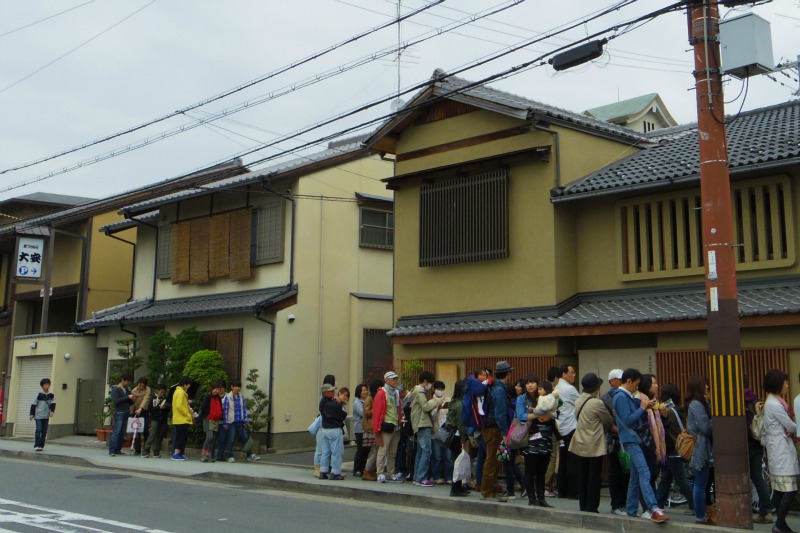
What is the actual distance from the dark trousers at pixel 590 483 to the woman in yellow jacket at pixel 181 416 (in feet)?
35.4

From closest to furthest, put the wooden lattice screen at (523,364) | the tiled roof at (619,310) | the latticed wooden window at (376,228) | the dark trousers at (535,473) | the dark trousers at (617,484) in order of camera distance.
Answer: the dark trousers at (617,484), the dark trousers at (535,473), the tiled roof at (619,310), the wooden lattice screen at (523,364), the latticed wooden window at (376,228)

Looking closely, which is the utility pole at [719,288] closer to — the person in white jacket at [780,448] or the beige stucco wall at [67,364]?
the person in white jacket at [780,448]

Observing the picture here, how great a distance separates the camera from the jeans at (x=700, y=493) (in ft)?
32.5

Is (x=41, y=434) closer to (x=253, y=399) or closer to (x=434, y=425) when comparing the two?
(x=253, y=399)

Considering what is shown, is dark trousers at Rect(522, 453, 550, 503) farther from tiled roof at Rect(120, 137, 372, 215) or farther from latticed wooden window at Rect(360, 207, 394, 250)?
latticed wooden window at Rect(360, 207, 394, 250)

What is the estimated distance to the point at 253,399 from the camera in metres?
19.6

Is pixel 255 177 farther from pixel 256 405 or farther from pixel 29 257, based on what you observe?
pixel 29 257

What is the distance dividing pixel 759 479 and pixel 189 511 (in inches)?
289

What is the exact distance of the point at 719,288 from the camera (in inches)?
388

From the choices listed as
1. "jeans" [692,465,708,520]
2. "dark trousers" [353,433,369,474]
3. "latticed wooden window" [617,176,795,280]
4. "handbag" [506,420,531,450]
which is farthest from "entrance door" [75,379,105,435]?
"jeans" [692,465,708,520]

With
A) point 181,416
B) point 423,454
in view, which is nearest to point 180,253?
point 181,416

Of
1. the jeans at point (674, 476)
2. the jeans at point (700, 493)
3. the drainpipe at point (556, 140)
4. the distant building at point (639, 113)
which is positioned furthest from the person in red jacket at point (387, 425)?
the distant building at point (639, 113)

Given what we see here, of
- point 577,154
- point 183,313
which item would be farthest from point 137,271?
point 577,154

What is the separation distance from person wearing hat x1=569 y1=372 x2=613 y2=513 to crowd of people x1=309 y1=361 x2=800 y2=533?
0.01 meters
